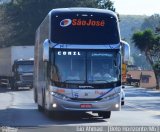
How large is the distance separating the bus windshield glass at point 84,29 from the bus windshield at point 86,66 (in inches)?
17.0

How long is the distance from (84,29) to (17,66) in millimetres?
29618

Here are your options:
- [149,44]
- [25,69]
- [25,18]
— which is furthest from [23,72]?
[25,18]

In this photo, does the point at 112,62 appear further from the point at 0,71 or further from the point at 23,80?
the point at 0,71

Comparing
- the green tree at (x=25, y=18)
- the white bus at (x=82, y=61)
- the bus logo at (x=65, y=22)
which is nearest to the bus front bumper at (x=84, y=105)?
the white bus at (x=82, y=61)

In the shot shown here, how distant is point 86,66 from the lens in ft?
71.6

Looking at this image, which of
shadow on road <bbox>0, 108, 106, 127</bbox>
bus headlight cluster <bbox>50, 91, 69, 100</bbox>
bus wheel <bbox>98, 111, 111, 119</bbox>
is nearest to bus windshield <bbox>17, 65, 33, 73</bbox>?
shadow on road <bbox>0, 108, 106, 127</bbox>

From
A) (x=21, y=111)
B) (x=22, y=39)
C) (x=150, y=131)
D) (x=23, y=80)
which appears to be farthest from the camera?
(x=22, y=39)

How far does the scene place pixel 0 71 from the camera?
62281mm

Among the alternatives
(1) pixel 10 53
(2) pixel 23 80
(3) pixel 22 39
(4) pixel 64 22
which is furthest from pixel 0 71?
(4) pixel 64 22

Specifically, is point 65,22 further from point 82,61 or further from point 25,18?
point 25,18

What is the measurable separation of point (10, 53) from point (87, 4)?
38378 millimetres

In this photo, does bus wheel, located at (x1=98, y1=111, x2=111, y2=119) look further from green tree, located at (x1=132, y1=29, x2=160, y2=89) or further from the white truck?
green tree, located at (x1=132, y1=29, x2=160, y2=89)

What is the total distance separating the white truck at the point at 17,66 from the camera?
50.8 metres

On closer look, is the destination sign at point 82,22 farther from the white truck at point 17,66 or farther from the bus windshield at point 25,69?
the bus windshield at point 25,69
